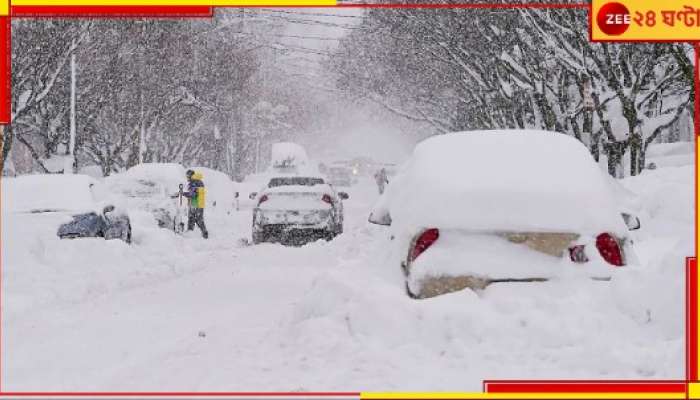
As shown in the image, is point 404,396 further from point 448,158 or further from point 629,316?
point 448,158

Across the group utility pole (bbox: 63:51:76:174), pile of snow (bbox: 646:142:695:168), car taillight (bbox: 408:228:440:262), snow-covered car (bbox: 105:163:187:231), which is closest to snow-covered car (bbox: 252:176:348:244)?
snow-covered car (bbox: 105:163:187:231)

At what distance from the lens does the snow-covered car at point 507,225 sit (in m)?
6.38

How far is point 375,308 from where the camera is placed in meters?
6.20

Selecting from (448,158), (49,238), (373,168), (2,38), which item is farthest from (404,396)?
(373,168)

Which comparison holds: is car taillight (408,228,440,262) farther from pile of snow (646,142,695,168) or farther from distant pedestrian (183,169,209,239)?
pile of snow (646,142,695,168)

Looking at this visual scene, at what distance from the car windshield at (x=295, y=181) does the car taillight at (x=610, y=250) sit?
12.6 metres

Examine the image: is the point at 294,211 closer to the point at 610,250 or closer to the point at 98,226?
the point at 98,226

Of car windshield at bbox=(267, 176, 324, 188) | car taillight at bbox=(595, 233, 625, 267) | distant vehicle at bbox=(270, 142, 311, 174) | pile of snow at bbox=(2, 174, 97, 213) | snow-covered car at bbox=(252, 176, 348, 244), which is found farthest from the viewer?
distant vehicle at bbox=(270, 142, 311, 174)

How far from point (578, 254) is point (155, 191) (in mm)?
16692

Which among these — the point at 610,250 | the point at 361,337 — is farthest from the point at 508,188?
the point at 361,337

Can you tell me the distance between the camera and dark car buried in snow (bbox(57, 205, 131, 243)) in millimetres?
12953

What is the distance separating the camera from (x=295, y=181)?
63.7 feet

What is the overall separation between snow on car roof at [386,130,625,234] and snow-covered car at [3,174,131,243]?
7210mm

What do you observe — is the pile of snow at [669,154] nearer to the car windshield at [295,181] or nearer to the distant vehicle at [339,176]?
the car windshield at [295,181]
